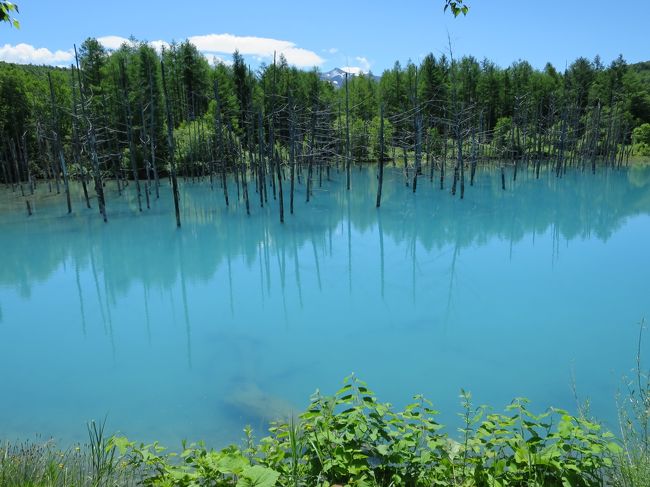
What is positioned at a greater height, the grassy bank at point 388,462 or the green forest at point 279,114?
the green forest at point 279,114

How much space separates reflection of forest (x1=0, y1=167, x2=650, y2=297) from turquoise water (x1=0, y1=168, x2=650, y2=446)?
0.51 ft

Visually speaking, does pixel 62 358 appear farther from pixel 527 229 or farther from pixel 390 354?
pixel 527 229

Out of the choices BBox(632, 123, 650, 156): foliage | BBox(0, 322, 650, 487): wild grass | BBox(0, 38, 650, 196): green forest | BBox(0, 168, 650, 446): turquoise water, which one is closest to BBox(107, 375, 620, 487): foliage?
BBox(0, 322, 650, 487): wild grass

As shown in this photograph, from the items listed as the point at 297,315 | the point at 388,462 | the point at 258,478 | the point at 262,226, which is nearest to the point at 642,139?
the point at 262,226

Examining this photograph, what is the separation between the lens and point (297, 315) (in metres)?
12.1

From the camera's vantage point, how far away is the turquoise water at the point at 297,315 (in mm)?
8188

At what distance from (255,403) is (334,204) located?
72.5ft

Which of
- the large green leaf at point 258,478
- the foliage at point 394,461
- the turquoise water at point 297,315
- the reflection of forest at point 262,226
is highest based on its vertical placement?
the large green leaf at point 258,478

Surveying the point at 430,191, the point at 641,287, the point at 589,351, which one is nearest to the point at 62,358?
the point at 589,351

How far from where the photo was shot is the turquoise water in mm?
8188

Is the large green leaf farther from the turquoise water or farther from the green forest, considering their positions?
the green forest

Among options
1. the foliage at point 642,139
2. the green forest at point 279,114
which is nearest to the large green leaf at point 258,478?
the green forest at point 279,114

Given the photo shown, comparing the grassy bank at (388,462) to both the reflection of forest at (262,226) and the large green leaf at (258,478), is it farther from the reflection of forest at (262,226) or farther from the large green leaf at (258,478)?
the reflection of forest at (262,226)

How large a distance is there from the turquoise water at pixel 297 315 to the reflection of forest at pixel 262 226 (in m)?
0.16
